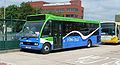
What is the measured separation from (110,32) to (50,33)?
426 inches

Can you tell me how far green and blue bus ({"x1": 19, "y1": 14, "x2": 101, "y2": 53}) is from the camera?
1834cm

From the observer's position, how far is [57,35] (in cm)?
1964

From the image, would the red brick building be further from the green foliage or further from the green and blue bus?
the green and blue bus

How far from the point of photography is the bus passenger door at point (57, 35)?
19.4 metres

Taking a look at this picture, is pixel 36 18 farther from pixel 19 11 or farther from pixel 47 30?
pixel 19 11

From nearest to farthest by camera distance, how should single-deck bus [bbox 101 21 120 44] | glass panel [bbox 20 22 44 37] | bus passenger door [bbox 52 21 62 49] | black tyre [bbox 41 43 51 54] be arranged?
glass panel [bbox 20 22 44 37], black tyre [bbox 41 43 51 54], bus passenger door [bbox 52 21 62 49], single-deck bus [bbox 101 21 120 44]

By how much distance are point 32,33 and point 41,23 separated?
887 mm

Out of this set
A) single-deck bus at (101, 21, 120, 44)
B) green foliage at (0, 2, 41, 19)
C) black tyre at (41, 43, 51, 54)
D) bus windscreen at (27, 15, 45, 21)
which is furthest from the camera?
green foliage at (0, 2, 41, 19)

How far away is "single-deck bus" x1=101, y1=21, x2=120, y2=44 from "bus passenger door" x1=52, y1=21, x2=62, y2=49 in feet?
30.7

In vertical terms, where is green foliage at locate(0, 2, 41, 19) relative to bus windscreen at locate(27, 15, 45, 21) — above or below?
above

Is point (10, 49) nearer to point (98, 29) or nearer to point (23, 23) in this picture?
point (23, 23)

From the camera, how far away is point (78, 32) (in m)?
22.3

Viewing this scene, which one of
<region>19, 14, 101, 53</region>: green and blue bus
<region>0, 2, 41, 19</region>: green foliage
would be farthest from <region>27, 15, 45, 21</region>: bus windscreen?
<region>0, 2, 41, 19</region>: green foliage

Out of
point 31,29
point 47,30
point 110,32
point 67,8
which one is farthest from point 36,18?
point 67,8
